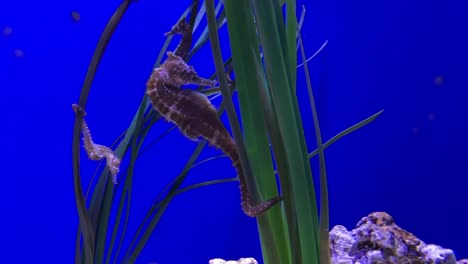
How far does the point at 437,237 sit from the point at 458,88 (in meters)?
1.05

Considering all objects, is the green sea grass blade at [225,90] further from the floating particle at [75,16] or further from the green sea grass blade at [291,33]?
the floating particle at [75,16]

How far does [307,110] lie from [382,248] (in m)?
2.11

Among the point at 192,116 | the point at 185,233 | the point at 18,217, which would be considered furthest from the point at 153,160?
the point at 192,116

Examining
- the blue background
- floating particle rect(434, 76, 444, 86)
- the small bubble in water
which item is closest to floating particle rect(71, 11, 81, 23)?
the small bubble in water

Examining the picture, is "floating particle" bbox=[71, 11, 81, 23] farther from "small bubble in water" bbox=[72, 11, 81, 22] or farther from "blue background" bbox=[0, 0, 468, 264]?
"blue background" bbox=[0, 0, 468, 264]

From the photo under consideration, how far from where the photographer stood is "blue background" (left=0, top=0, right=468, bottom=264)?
3.20 meters

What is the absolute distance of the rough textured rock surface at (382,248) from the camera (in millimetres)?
1396

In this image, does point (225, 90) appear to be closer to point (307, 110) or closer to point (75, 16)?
point (75, 16)

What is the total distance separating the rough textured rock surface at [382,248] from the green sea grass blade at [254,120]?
31 centimetres

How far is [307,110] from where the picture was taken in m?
3.45

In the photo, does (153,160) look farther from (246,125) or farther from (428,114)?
(246,125)

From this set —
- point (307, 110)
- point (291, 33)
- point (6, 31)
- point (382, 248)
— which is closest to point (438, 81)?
point (307, 110)

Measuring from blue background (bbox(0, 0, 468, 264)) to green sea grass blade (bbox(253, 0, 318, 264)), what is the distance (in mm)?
2310

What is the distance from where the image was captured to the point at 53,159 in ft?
10.7
